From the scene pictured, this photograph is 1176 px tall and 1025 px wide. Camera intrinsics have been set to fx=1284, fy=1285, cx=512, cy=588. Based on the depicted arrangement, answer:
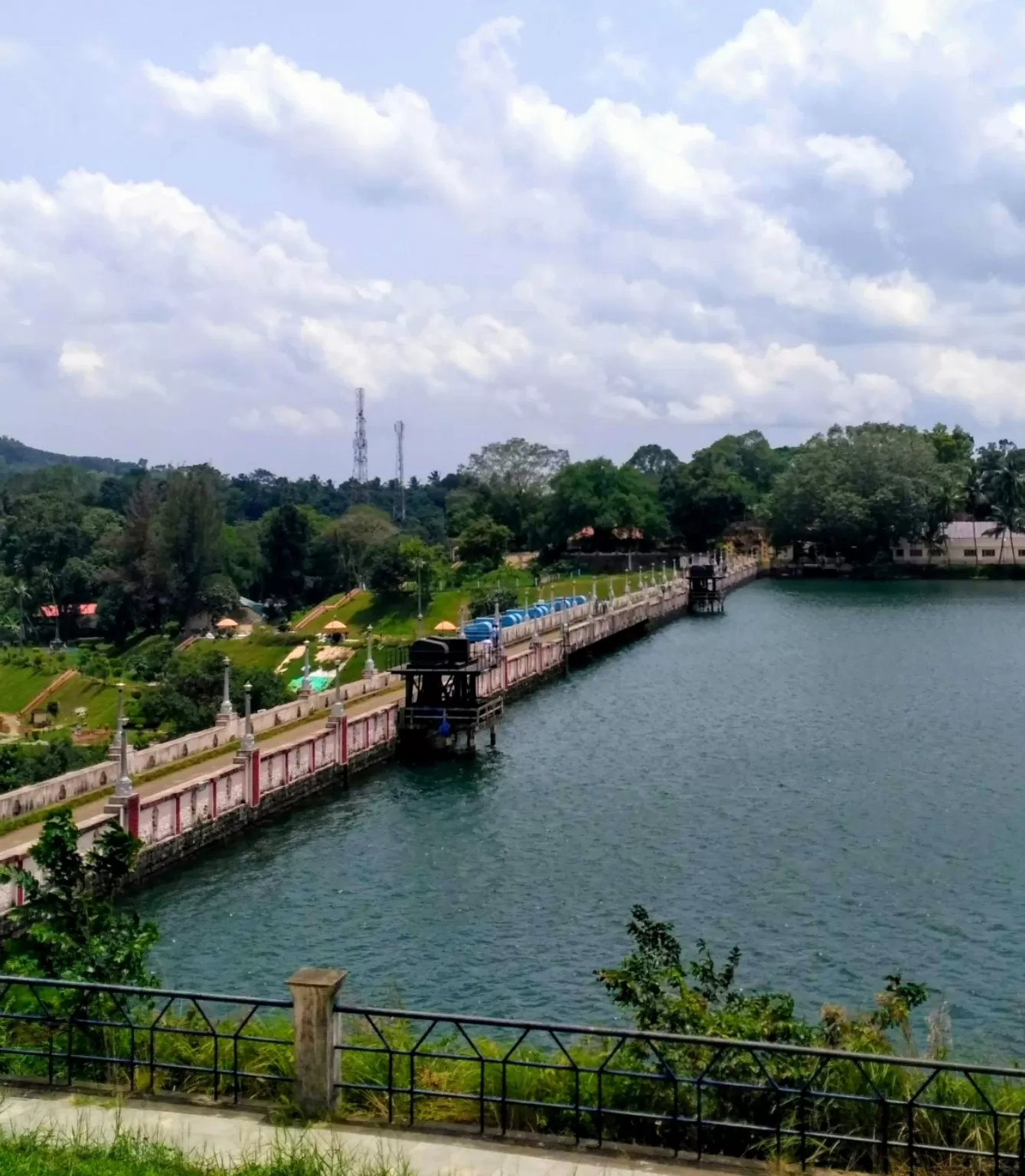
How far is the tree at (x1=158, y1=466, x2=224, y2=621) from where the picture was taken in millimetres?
123125

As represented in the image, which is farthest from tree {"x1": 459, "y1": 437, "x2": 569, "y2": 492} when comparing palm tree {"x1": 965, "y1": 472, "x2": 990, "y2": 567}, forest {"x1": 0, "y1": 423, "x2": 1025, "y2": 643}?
palm tree {"x1": 965, "y1": 472, "x2": 990, "y2": 567}

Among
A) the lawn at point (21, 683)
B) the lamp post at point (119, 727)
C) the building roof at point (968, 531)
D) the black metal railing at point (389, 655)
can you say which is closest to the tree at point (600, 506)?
the building roof at point (968, 531)

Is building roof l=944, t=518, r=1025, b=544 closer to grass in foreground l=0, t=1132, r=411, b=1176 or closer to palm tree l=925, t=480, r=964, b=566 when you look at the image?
palm tree l=925, t=480, r=964, b=566

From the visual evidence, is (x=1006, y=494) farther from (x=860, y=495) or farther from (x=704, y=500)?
(x=704, y=500)

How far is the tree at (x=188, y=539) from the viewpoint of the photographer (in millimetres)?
123125

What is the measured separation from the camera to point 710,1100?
1309cm

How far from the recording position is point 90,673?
8838 cm

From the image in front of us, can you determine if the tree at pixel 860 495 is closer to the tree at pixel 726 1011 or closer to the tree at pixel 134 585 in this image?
the tree at pixel 134 585

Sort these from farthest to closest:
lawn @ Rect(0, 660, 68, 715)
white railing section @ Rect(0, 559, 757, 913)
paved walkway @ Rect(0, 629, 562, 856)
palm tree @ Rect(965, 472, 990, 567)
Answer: palm tree @ Rect(965, 472, 990, 567) → lawn @ Rect(0, 660, 68, 715) → white railing section @ Rect(0, 559, 757, 913) → paved walkway @ Rect(0, 629, 562, 856)

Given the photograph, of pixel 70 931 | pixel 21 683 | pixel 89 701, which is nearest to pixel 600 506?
pixel 21 683

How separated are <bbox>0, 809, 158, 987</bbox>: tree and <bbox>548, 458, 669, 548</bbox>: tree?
12601 cm

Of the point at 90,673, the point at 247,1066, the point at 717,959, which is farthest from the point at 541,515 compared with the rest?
the point at 247,1066

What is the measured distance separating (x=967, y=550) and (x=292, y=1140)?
140m

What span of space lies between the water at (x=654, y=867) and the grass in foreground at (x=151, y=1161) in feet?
39.1
